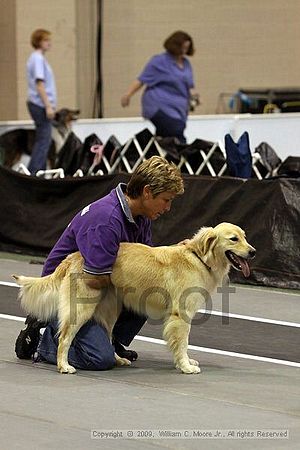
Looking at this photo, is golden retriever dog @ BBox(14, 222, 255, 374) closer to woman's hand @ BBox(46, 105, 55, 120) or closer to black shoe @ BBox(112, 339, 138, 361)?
black shoe @ BBox(112, 339, 138, 361)

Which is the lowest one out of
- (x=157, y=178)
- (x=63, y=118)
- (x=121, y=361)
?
(x=121, y=361)

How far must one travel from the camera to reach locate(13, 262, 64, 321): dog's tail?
Answer: 5055mm

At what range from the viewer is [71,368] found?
5.07m

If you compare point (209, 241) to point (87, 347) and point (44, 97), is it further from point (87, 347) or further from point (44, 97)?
point (44, 97)

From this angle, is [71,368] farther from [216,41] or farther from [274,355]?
[216,41]

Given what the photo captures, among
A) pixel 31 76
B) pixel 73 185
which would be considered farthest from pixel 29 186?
pixel 31 76

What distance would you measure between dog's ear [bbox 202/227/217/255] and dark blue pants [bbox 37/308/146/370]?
52 centimetres

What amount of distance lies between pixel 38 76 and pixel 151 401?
772 centimetres

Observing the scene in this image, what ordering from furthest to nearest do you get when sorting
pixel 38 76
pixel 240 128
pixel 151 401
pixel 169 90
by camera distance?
pixel 38 76, pixel 169 90, pixel 240 128, pixel 151 401

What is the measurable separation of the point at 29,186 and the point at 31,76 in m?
2.94

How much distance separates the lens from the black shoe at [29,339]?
532cm

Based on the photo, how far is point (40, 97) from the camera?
11.9 meters

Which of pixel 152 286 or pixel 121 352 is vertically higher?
pixel 152 286

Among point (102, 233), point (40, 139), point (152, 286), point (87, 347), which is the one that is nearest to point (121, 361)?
point (87, 347)
